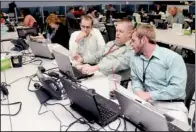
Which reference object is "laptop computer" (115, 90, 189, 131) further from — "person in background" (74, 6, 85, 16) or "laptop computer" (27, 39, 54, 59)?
"person in background" (74, 6, 85, 16)

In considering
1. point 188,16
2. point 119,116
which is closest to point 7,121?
point 119,116

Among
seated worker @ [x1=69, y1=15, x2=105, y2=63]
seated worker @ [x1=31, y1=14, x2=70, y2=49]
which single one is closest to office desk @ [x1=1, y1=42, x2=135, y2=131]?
seated worker @ [x1=69, y1=15, x2=105, y2=63]

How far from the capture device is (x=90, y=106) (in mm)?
1148

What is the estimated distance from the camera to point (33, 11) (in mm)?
8984

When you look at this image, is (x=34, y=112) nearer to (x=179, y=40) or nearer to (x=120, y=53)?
(x=120, y=53)

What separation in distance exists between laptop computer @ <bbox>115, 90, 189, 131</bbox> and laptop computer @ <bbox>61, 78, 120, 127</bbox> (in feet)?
0.32

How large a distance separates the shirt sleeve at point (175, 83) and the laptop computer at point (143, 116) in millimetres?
442

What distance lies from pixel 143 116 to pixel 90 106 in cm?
28

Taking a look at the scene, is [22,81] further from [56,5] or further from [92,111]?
[56,5]

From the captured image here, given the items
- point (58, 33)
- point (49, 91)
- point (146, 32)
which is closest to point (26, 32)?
point (58, 33)

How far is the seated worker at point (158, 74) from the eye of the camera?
60.6 inches

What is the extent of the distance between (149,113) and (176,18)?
16.5 ft

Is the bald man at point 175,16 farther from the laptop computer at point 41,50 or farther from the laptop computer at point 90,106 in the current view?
the laptop computer at point 90,106

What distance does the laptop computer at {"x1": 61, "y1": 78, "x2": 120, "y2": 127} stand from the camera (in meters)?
1.11
